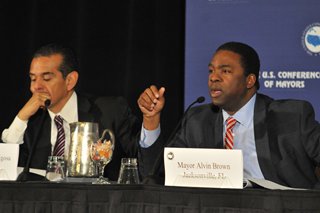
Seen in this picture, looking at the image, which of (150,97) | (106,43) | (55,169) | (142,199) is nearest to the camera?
(142,199)

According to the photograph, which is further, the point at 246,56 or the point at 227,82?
the point at 246,56

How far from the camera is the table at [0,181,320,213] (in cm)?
195

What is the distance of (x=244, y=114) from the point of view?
3299 mm

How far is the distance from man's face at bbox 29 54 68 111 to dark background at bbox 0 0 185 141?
0.87 m

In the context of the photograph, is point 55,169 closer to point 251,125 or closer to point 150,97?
point 150,97

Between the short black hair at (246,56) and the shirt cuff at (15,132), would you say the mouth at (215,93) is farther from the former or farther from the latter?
the shirt cuff at (15,132)

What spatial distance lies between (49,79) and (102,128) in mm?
391

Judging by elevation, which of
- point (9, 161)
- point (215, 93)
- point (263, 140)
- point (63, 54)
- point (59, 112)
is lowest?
point (9, 161)

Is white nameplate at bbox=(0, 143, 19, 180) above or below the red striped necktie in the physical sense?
below

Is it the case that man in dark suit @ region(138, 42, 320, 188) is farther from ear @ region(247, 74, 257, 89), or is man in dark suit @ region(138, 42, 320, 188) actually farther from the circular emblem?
the circular emblem

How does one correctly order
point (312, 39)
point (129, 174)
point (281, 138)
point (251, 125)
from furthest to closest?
point (312, 39) → point (251, 125) → point (281, 138) → point (129, 174)

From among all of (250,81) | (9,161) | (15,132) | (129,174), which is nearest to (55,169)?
(9,161)

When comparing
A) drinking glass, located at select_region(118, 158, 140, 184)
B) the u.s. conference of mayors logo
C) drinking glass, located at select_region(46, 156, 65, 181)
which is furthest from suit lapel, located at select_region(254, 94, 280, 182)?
drinking glass, located at select_region(46, 156, 65, 181)

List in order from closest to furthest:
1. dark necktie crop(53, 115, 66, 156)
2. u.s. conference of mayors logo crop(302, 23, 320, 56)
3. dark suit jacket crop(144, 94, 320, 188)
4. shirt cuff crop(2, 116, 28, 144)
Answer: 1. dark suit jacket crop(144, 94, 320, 188)
2. dark necktie crop(53, 115, 66, 156)
3. shirt cuff crop(2, 116, 28, 144)
4. u.s. conference of mayors logo crop(302, 23, 320, 56)
